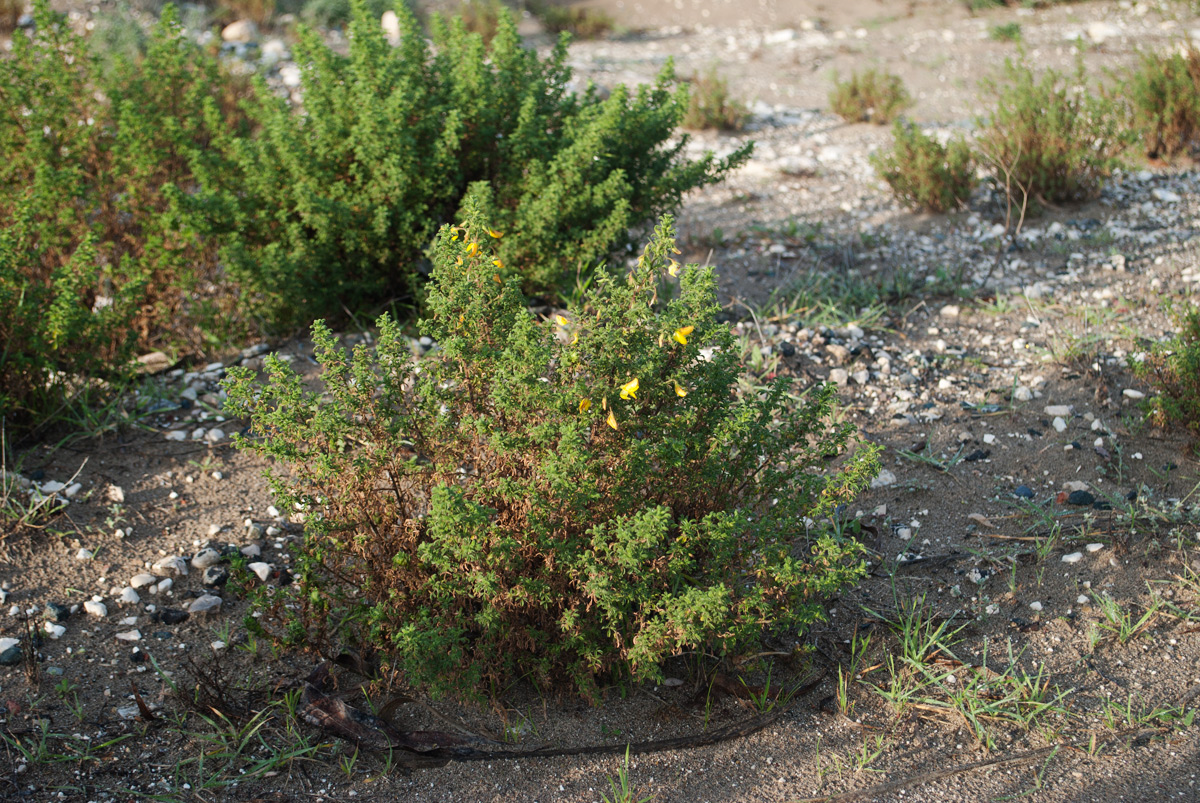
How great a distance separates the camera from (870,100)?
24.7 feet

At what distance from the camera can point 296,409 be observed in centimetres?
241

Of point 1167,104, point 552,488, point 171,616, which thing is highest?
point 552,488

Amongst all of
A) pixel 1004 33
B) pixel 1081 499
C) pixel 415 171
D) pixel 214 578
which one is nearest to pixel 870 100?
pixel 1004 33

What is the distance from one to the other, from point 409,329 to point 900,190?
10.5 feet

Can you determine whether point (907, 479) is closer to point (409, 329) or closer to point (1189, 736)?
point (1189, 736)

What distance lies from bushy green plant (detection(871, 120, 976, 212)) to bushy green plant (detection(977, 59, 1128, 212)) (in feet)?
0.55

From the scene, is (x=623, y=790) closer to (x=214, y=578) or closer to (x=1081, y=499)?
(x=214, y=578)

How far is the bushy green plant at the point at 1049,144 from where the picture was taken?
549 centimetres

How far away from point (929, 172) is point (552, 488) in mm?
4177

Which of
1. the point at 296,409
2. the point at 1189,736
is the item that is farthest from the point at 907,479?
the point at 296,409

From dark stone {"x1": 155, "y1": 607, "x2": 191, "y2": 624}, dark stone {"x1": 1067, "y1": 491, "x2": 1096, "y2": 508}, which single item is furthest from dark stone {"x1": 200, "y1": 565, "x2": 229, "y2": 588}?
dark stone {"x1": 1067, "y1": 491, "x2": 1096, "y2": 508}

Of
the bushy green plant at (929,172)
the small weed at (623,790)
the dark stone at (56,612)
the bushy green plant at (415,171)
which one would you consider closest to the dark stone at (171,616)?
the dark stone at (56,612)

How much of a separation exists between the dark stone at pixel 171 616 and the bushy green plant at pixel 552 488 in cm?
45

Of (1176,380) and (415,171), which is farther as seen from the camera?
(415,171)
